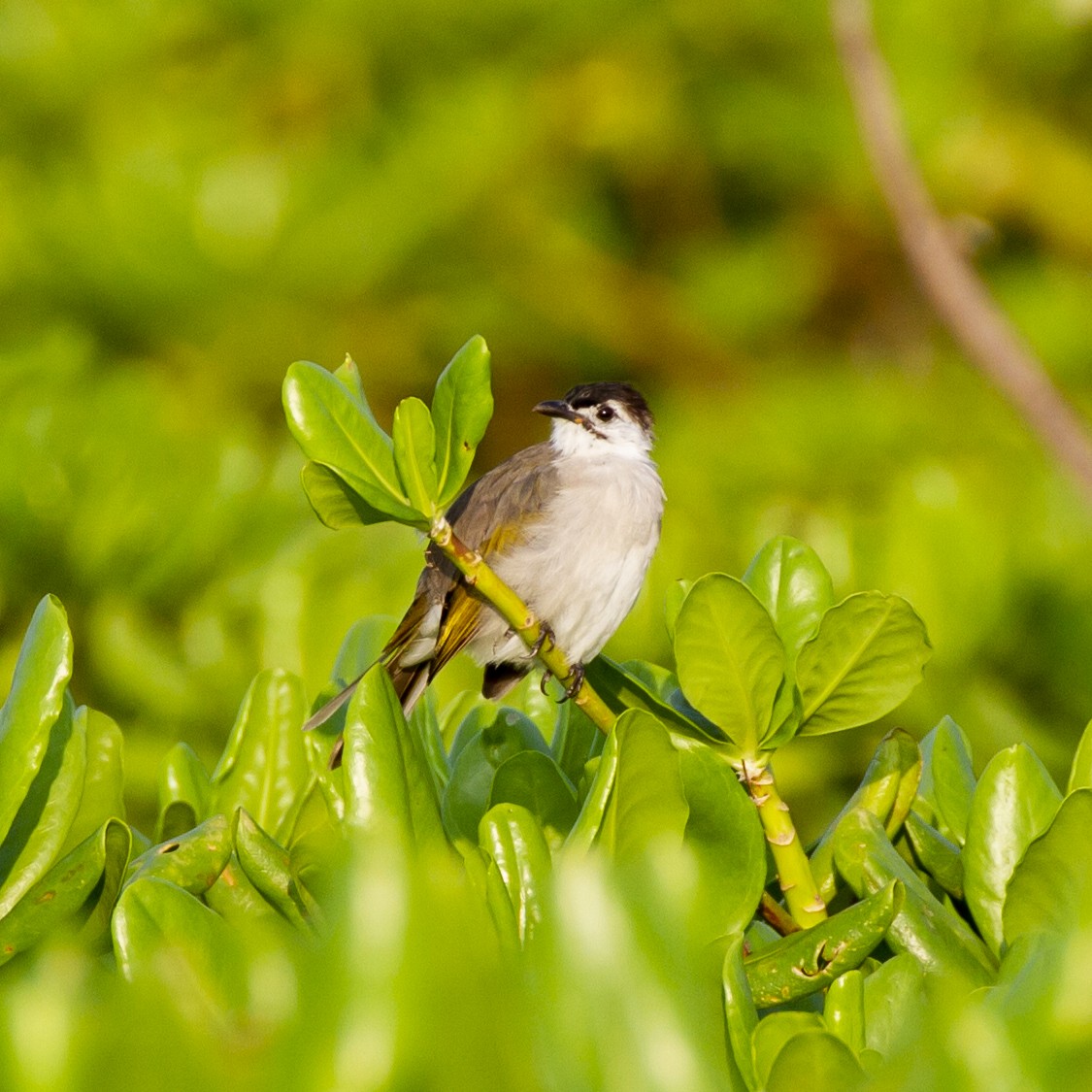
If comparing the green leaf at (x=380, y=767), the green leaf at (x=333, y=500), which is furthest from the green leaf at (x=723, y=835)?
the green leaf at (x=333, y=500)

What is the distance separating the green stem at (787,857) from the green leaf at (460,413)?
357 millimetres

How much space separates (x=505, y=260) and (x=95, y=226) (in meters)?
2.08

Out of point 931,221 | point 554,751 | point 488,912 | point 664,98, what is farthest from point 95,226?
point 488,912

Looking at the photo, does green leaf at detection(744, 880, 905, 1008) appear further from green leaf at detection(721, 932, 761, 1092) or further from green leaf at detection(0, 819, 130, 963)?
green leaf at detection(0, 819, 130, 963)

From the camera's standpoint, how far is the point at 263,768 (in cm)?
165

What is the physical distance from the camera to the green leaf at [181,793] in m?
1.55

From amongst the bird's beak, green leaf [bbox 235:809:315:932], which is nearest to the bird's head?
the bird's beak

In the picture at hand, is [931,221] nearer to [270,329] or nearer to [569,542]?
[569,542]

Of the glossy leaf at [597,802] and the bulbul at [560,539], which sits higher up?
the glossy leaf at [597,802]

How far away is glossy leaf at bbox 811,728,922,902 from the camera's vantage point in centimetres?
146

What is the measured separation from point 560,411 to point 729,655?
6.68 feet

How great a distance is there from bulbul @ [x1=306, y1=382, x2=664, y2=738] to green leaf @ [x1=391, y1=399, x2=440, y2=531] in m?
1.21

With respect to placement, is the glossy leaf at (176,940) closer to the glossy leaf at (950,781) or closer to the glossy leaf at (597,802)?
the glossy leaf at (597,802)

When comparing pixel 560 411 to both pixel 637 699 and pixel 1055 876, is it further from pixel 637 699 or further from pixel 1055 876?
pixel 1055 876
